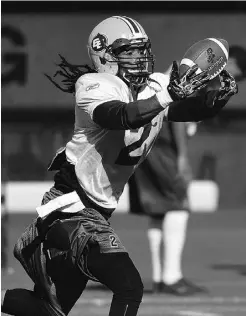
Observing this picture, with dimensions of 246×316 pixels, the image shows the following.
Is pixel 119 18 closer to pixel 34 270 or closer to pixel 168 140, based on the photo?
pixel 34 270

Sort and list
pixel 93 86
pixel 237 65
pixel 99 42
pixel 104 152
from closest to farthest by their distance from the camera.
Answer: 1. pixel 93 86
2. pixel 104 152
3. pixel 99 42
4. pixel 237 65

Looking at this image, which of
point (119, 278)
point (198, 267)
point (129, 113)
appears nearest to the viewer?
point (129, 113)

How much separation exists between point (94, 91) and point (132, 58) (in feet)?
1.25

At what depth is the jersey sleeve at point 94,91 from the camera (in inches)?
233

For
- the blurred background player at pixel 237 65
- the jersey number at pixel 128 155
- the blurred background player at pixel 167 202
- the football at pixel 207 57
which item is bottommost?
the blurred background player at pixel 167 202

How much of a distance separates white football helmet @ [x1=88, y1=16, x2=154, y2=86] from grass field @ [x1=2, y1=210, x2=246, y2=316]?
8.78ft

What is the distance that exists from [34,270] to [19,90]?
12.5 m

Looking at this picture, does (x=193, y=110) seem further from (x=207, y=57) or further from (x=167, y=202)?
(x=167, y=202)

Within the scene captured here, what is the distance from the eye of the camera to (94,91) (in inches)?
235

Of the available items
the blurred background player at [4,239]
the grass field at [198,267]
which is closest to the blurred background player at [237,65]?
the grass field at [198,267]

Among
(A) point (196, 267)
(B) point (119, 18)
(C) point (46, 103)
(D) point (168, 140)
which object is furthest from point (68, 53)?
(B) point (119, 18)

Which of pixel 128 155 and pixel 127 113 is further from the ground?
pixel 127 113

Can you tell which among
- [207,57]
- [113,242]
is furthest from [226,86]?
[113,242]

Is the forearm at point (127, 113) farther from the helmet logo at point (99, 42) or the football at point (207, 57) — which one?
the helmet logo at point (99, 42)
